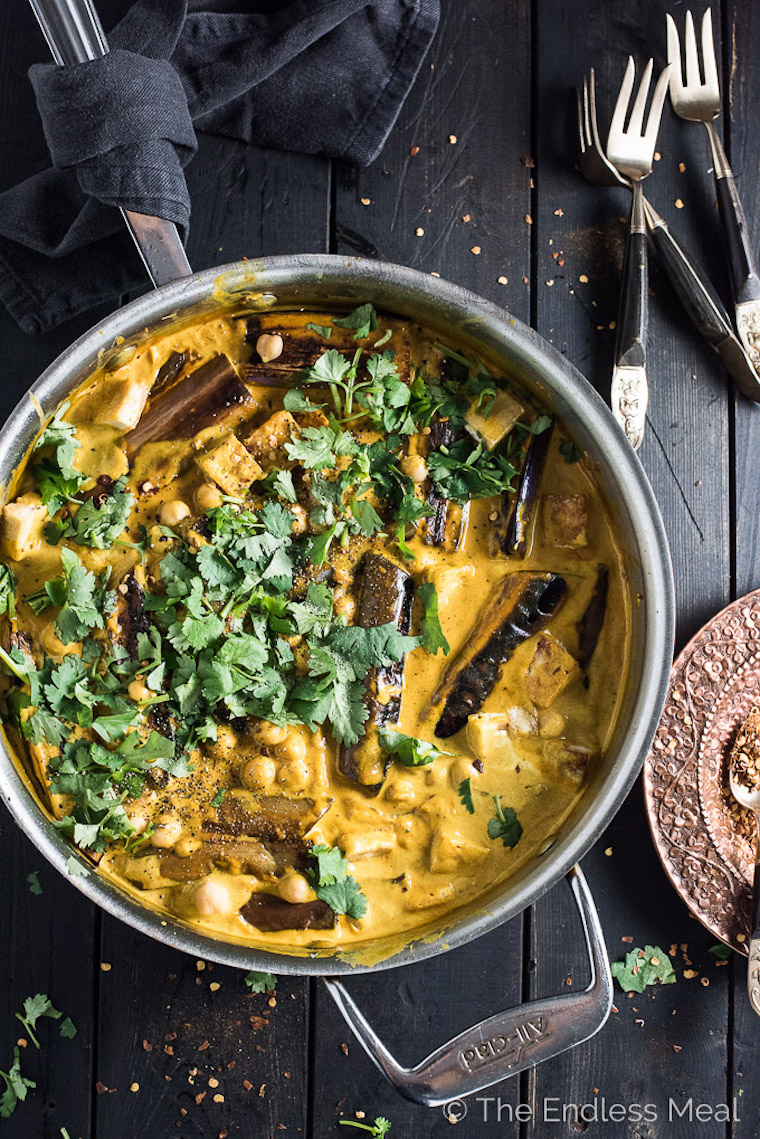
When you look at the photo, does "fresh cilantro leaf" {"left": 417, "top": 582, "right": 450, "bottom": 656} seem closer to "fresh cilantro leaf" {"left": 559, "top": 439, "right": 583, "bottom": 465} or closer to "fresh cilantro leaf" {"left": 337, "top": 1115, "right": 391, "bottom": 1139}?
"fresh cilantro leaf" {"left": 559, "top": 439, "right": 583, "bottom": 465}

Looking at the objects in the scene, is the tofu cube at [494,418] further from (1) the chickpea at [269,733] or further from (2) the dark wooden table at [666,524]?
(1) the chickpea at [269,733]

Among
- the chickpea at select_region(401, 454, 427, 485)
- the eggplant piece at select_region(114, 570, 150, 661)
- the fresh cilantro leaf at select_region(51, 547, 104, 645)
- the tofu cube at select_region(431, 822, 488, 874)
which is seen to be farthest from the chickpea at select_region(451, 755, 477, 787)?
the fresh cilantro leaf at select_region(51, 547, 104, 645)

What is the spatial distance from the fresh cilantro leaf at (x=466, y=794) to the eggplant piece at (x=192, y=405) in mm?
1043

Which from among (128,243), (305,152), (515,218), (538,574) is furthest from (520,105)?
(538,574)

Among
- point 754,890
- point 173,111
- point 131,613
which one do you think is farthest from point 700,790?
point 173,111

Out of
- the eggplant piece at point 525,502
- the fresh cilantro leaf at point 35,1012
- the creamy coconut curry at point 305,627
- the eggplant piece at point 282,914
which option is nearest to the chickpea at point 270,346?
the creamy coconut curry at point 305,627

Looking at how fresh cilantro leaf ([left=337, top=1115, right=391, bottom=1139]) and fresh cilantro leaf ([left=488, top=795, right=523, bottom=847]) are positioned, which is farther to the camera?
fresh cilantro leaf ([left=337, top=1115, right=391, bottom=1139])

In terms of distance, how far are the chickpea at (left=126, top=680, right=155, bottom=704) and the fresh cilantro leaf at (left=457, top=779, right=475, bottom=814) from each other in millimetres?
761

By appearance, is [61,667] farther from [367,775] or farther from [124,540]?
[367,775]

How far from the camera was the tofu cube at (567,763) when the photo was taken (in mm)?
2240

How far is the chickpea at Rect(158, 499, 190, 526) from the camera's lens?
2.19m

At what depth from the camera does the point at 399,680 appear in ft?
7.32

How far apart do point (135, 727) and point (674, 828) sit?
4.33 ft

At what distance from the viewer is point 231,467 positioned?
2199mm
